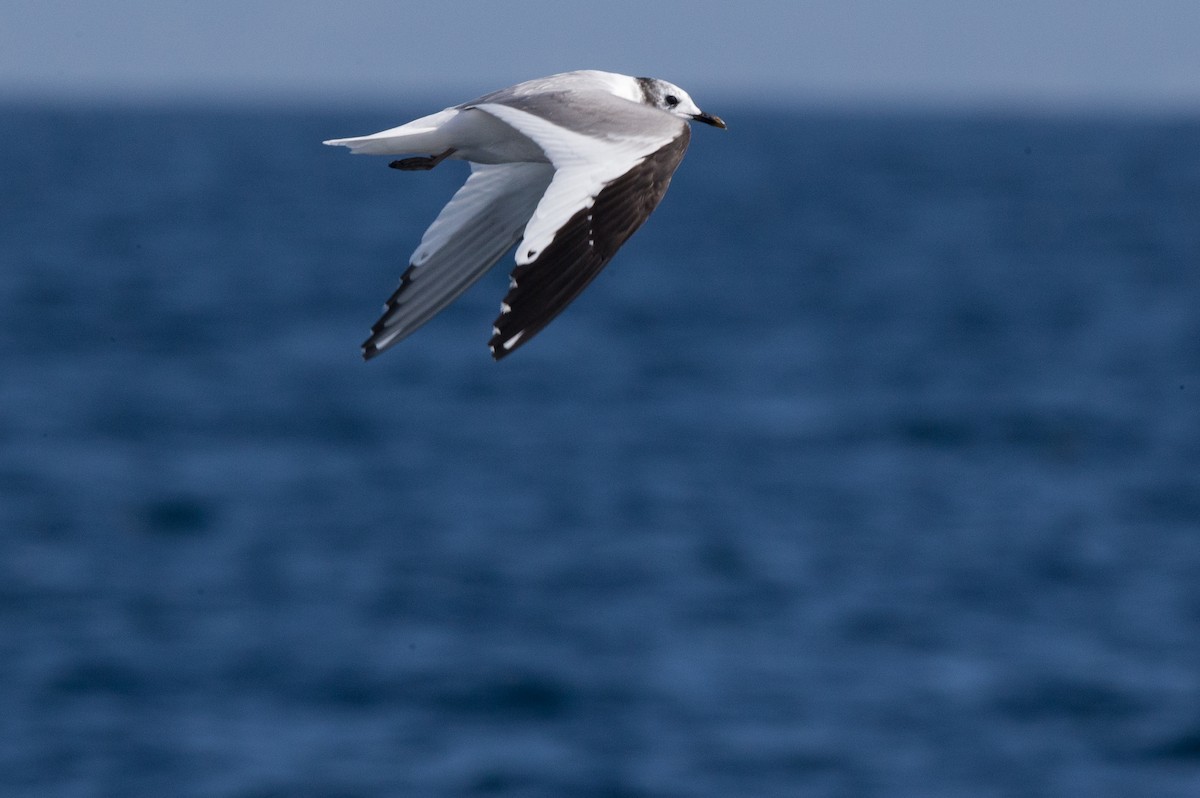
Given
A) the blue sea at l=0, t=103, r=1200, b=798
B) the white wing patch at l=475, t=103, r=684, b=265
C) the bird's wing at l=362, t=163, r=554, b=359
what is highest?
the white wing patch at l=475, t=103, r=684, b=265

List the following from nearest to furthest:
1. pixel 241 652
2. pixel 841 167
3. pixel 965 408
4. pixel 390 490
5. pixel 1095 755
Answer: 1. pixel 1095 755
2. pixel 241 652
3. pixel 390 490
4. pixel 965 408
5. pixel 841 167

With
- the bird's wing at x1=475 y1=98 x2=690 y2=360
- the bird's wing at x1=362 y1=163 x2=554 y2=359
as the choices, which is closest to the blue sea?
the bird's wing at x1=362 y1=163 x2=554 y2=359

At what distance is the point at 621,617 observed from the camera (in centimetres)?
1938

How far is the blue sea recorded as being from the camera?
16.6m

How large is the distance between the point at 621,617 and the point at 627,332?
20.6 metres

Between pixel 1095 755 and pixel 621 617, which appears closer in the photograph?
pixel 1095 755

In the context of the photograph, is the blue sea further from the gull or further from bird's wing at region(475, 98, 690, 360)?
bird's wing at region(475, 98, 690, 360)

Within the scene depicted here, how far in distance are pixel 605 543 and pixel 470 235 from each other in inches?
582

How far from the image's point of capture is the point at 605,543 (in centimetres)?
2177

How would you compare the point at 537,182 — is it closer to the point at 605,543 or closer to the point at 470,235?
the point at 470,235

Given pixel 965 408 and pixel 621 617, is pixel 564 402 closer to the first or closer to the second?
pixel 965 408

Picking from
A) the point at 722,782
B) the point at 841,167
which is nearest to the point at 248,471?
the point at 722,782

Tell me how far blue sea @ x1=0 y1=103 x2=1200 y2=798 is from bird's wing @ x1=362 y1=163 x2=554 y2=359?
29.5 ft

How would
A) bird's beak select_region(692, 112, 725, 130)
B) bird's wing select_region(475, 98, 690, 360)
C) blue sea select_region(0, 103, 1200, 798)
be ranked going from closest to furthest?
bird's wing select_region(475, 98, 690, 360) → bird's beak select_region(692, 112, 725, 130) → blue sea select_region(0, 103, 1200, 798)
